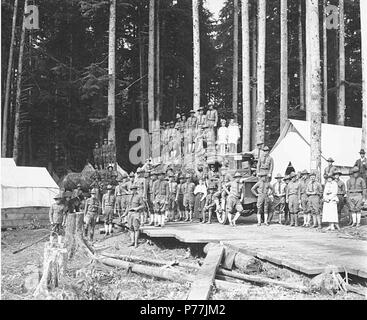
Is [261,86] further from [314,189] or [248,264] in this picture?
[248,264]

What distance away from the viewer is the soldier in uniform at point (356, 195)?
12.3 meters

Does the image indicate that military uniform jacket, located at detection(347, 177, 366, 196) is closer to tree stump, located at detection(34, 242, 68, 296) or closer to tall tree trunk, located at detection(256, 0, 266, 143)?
tall tree trunk, located at detection(256, 0, 266, 143)

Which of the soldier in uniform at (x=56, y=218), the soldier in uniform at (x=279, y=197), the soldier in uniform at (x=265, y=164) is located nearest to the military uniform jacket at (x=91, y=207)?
the soldier in uniform at (x=56, y=218)

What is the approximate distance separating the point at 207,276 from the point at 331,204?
219 inches

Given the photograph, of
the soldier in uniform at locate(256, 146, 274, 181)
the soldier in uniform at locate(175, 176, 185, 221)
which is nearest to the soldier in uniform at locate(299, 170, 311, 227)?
the soldier in uniform at locate(256, 146, 274, 181)

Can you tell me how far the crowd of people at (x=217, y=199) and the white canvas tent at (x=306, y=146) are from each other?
116 inches

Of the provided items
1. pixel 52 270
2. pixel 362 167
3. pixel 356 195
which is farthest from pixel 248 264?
pixel 362 167

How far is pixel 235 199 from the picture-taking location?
1355cm

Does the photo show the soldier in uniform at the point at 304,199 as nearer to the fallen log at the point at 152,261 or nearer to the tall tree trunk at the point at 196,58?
the fallen log at the point at 152,261

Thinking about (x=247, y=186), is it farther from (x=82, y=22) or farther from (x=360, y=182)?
(x=82, y=22)

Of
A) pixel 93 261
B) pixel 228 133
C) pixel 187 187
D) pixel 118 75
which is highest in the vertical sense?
pixel 118 75
